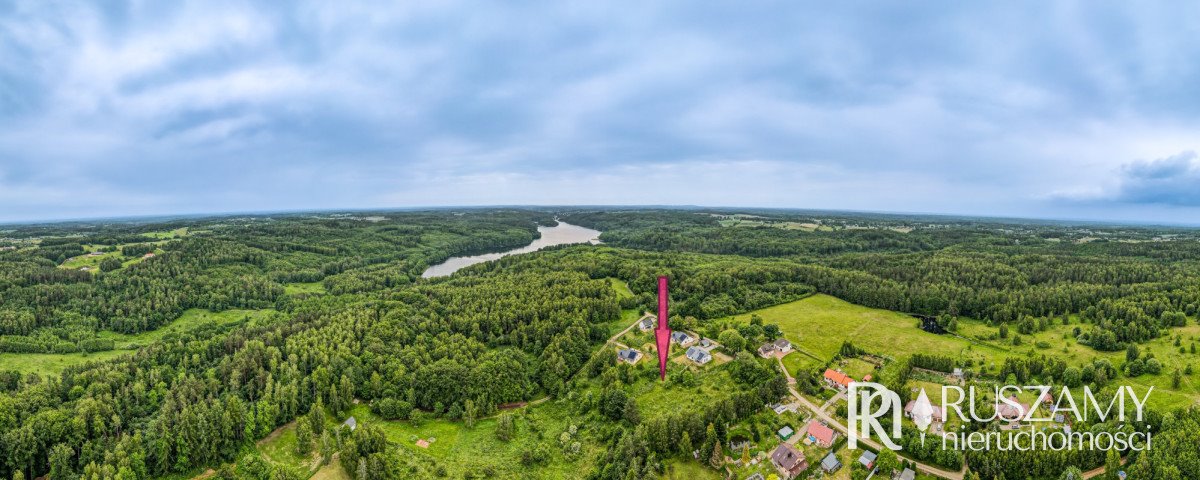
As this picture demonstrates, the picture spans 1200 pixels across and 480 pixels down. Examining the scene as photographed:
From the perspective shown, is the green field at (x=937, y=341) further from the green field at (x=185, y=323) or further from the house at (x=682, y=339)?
the green field at (x=185, y=323)

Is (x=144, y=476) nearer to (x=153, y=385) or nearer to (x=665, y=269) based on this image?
(x=153, y=385)

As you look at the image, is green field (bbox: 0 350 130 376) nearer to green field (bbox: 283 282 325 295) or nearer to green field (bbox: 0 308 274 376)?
green field (bbox: 0 308 274 376)

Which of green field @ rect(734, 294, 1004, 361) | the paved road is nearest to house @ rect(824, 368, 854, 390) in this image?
the paved road

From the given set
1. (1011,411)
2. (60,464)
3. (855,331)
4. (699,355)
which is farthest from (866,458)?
(60,464)

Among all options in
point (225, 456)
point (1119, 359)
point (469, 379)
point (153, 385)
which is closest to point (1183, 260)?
point (1119, 359)

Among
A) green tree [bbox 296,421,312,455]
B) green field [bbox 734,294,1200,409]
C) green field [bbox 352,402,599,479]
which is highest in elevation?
green field [bbox 734,294,1200,409]

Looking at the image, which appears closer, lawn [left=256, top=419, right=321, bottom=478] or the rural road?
the rural road
